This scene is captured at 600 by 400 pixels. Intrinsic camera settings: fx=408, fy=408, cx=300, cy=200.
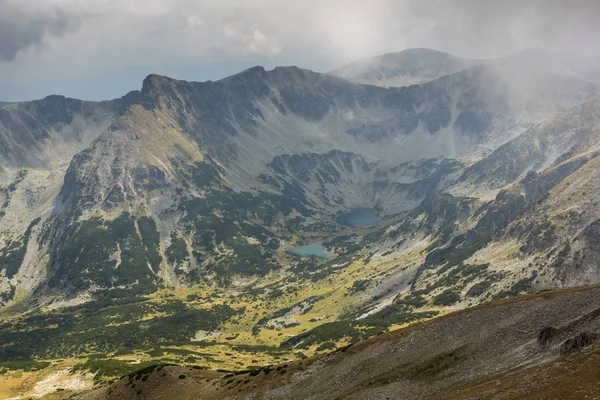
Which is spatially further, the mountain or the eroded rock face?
the eroded rock face

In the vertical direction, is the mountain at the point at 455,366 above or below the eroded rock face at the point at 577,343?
below

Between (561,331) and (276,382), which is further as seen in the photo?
(276,382)

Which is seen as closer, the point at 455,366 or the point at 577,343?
the point at 577,343

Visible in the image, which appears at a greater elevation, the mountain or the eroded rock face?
the eroded rock face

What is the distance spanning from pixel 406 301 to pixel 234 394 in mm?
116184

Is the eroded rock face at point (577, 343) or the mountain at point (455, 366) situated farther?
the eroded rock face at point (577, 343)

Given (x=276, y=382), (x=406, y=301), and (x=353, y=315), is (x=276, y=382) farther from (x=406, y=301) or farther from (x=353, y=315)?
(x=353, y=315)

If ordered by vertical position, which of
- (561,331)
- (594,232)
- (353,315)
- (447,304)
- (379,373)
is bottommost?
(353,315)

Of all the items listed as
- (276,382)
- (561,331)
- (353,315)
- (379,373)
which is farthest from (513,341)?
(353,315)

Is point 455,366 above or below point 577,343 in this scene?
below

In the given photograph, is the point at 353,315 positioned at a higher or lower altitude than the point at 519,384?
lower

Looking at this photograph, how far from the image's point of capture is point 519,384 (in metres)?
36.4

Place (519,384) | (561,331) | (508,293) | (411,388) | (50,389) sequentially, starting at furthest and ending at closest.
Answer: (508,293), (50,389), (411,388), (561,331), (519,384)

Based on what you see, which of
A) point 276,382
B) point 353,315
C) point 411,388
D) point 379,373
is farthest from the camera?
point 353,315
